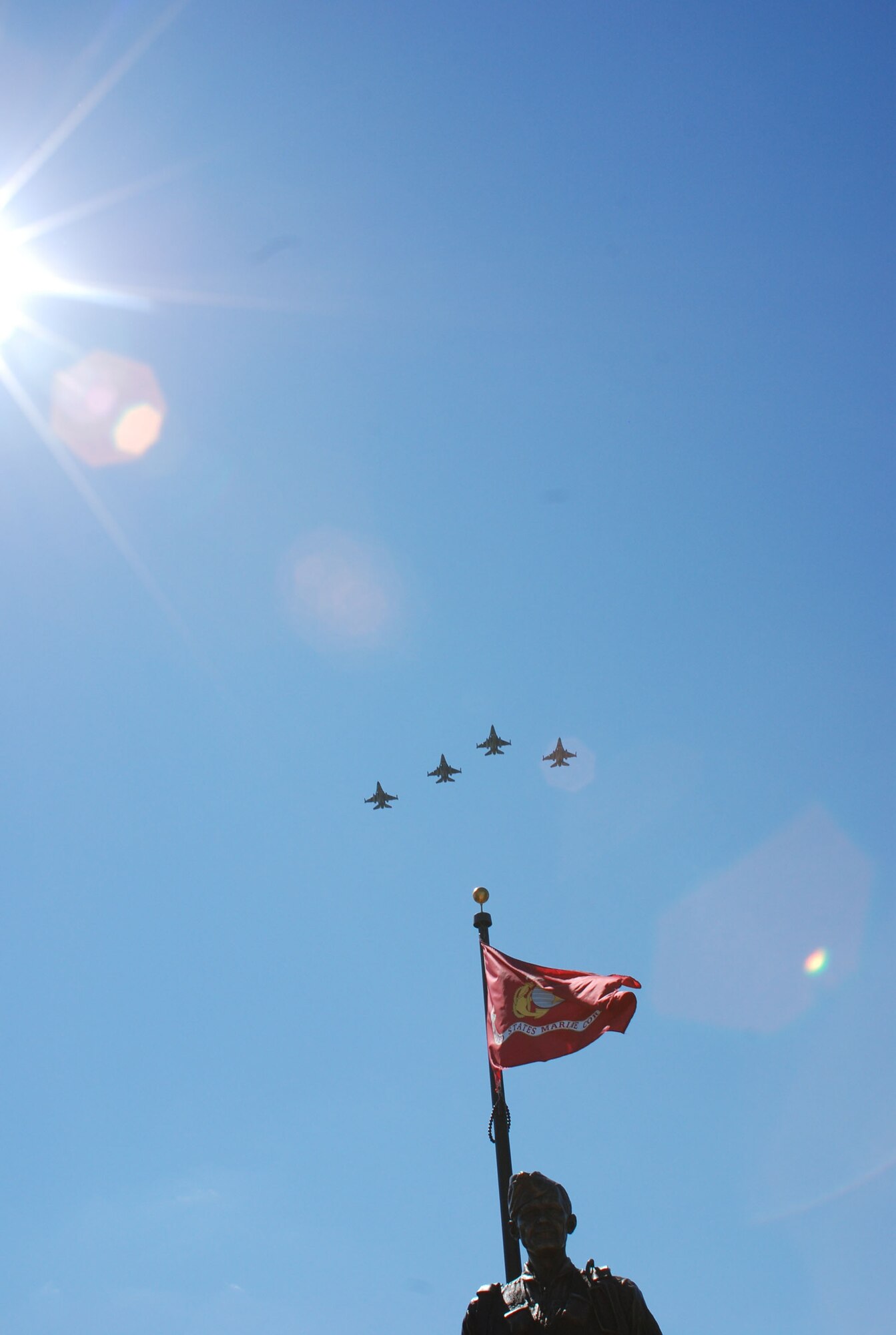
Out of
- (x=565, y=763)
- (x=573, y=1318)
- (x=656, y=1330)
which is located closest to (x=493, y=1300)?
(x=573, y=1318)

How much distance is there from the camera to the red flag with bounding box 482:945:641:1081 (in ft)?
39.6

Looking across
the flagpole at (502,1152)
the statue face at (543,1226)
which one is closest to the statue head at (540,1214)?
the statue face at (543,1226)

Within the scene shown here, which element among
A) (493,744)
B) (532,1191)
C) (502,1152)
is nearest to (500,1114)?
(502,1152)

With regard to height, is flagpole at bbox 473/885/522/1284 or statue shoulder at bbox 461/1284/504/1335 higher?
flagpole at bbox 473/885/522/1284

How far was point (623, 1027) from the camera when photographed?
1205 cm

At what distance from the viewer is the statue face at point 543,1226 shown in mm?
5531

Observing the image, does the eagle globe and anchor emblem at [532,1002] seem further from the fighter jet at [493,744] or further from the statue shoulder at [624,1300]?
the fighter jet at [493,744]

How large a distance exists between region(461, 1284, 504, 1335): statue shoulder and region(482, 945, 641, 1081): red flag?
651 cm

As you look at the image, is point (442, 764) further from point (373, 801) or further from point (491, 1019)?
point (491, 1019)

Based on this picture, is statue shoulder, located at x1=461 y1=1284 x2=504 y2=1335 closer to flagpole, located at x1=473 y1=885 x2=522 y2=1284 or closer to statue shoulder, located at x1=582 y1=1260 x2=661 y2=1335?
statue shoulder, located at x1=582 y1=1260 x2=661 y2=1335

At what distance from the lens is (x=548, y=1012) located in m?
12.5

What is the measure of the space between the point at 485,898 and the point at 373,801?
3478 cm

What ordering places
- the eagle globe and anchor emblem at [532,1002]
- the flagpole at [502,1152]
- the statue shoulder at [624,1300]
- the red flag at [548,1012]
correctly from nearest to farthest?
the statue shoulder at [624,1300] < the flagpole at [502,1152] < the red flag at [548,1012] < the eagle globe and anchor emblem at [532,1002]

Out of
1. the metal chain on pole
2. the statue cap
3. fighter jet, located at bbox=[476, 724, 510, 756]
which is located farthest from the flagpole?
fighter jet, located at bbox=[476, 724, 510, 756]
